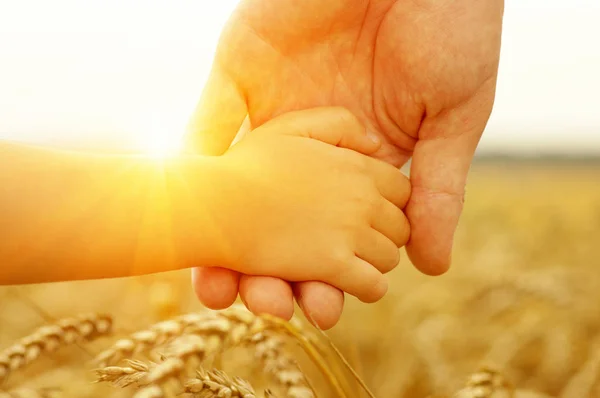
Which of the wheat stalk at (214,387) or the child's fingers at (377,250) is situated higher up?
the child's fingers at (377,250)

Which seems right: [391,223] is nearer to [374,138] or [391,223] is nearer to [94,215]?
[374,138]

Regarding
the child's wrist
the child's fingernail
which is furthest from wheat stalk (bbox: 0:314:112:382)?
the child's fingernail

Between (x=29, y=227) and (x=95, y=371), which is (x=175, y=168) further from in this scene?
(x=95, y=371)

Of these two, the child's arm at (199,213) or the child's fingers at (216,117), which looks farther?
the child's fingers at (216,117)

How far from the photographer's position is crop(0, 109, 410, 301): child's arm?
0.95m

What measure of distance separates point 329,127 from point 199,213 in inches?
15.7

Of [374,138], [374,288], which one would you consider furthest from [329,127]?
[374,288]

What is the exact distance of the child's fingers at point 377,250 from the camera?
46.8 inches

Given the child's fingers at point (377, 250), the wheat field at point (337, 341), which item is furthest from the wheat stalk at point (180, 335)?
the child's fingers at point (377, 250)

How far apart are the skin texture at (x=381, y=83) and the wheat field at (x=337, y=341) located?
247 mm

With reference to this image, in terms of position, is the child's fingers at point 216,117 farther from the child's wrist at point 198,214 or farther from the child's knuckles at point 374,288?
the child's knuckles at point 374,288

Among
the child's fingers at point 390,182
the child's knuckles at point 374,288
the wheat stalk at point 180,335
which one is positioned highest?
the child's fingers at point 390,182

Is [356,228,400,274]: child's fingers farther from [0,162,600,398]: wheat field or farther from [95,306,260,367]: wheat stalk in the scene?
[95,306,260,367]: wheat stalk

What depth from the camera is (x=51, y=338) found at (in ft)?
2.80
